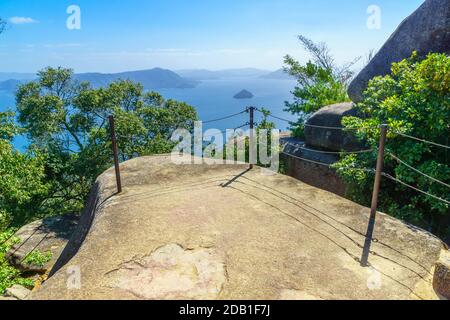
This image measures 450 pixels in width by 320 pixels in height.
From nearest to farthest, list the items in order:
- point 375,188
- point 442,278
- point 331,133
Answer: point 442,278 → point 375,188 → point 331,133

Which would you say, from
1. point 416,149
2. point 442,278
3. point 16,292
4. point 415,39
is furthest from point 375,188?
point 16,292

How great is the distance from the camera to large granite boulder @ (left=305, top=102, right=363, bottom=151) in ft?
28.4

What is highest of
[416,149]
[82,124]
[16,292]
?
[416,149]

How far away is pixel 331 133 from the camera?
30.0 ft

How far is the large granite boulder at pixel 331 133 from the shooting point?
866cm

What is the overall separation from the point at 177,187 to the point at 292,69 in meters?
11.6

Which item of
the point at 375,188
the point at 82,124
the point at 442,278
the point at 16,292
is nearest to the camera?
the point at 442,278

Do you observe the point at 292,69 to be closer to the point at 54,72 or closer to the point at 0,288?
the point at 54,72

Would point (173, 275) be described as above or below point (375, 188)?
below

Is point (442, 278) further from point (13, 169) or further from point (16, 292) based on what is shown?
point (13, 169)

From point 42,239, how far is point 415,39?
42.1ft

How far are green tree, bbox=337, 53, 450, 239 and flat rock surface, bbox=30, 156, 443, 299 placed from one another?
1370mm

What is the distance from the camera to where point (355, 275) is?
350 centimetres
